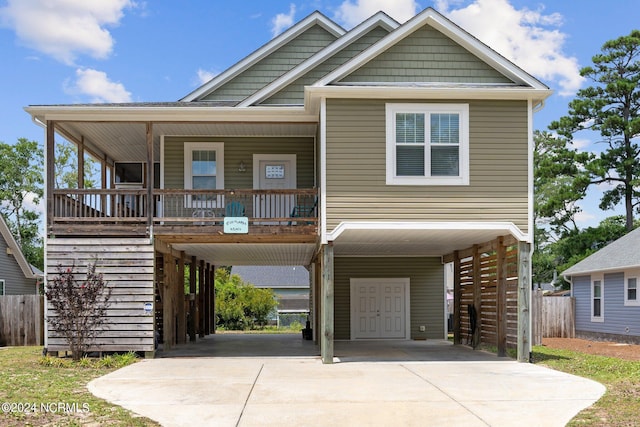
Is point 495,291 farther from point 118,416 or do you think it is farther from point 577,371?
point 118,416

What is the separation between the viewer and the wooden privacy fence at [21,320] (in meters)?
21.4

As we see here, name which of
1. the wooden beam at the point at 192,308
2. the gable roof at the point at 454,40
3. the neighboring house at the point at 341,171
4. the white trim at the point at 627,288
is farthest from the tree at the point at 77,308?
the white trim at the point at 627,288

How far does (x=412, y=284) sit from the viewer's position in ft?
73.9

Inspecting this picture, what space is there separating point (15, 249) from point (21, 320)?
759cm

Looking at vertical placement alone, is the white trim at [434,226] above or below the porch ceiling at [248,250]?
above

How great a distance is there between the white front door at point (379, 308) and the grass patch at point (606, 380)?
15.2ft

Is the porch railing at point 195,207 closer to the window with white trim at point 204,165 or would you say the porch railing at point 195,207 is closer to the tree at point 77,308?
the window with white trim at point 204,165

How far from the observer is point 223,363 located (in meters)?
15.0

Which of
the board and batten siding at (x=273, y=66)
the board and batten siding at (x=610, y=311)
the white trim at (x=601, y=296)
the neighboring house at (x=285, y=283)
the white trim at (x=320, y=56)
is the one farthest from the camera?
the neighboring house at (x=285, y=283)

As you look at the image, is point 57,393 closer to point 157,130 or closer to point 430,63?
point 157,130

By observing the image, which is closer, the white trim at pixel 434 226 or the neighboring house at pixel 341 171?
the white trim at pixel 434 226

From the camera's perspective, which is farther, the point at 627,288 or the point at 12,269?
the point at 12,269

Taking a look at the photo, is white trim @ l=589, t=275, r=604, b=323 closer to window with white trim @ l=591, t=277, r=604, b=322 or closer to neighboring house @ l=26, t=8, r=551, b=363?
window with white trim @ l=591, t=277, r=604, b=322

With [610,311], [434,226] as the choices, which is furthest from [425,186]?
[610,311]
